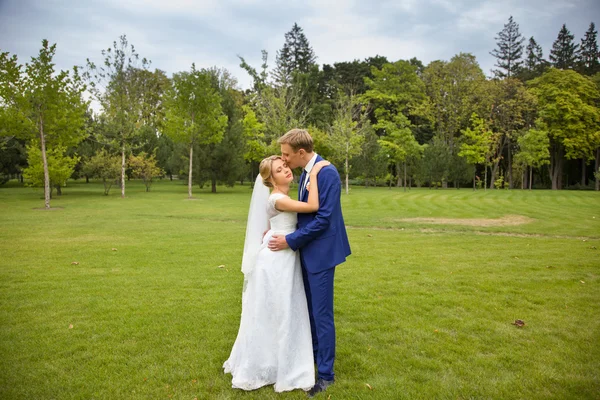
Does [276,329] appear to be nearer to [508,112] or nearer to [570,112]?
[570,112]

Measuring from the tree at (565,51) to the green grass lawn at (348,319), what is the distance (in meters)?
51.7

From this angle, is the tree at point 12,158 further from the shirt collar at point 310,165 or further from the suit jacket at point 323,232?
the suit jacket at point 323,232

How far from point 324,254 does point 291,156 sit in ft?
3.35

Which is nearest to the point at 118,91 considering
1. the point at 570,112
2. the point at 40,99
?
the point at 40,99

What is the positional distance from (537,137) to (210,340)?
149 ft

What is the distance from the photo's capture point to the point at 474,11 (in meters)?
10.6

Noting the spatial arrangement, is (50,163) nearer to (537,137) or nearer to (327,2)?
(327,2)

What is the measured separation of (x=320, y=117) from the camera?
51.5 metres

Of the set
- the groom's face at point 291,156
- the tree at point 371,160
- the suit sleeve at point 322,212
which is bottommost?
the suit sleeve at point 322,212

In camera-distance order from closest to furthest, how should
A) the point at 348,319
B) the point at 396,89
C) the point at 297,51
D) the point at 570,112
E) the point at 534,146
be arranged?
the point at 348,319 < the point at 534,146 < the point at 570,112 < the point at 396,89 < the point at 297,51

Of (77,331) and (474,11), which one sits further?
(474,11)

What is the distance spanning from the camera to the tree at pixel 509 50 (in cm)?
5561

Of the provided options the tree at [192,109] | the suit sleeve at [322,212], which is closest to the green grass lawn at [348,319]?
the suit sleeve at [322,212]

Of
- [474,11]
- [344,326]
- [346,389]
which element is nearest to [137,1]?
[344,326]
